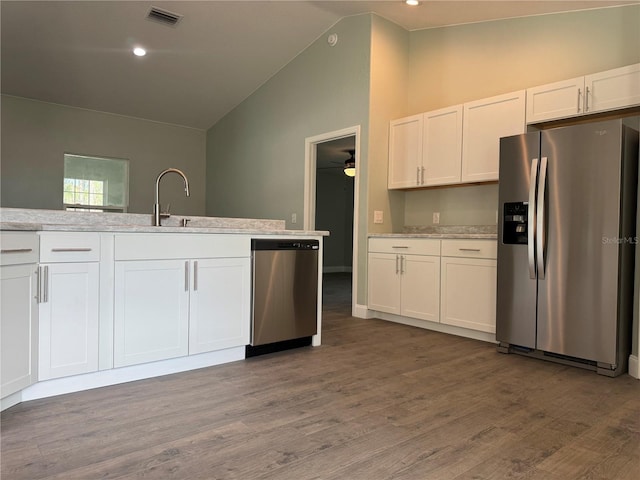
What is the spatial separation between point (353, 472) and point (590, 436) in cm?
111

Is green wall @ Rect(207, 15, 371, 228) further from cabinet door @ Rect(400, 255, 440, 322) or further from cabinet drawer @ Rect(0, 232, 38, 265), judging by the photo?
cabinet drawer @ Rect(0, 232, 38, 265)

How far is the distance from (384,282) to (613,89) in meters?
2.50

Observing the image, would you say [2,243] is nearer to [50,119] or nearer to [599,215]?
[599,215]

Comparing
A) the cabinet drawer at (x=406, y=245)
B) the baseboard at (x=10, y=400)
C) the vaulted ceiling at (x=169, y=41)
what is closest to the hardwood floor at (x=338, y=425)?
the baseboard at (x=10, y=400)

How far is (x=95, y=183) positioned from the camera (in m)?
6.63

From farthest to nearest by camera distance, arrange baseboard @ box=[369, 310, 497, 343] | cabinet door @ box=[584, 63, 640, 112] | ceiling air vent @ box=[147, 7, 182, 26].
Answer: ceiling air vent @ box=[147, 7, 182, 26] < baseboard @ box=[369, 310, 497, 343] < cabinet door @ box=[584, 63, 640, 112]

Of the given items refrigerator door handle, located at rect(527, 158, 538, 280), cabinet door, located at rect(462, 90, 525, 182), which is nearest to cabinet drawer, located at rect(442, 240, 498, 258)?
refrigerator door handle, located at rect(527, 158, 538, 280)

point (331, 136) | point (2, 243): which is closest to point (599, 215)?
point (331, 136)

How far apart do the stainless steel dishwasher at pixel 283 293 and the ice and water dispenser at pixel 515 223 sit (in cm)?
144

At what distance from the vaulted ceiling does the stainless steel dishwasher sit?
2857 mm

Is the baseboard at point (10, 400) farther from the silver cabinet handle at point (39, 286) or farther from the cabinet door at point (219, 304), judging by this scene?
the cabinet door at point (219, 304)

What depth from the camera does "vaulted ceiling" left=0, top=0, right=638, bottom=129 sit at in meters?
4.30

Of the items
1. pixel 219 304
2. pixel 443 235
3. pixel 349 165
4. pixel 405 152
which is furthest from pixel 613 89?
pixel 349 165

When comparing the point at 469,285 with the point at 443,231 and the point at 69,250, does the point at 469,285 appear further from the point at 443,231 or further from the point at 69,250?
the point at 69,250
